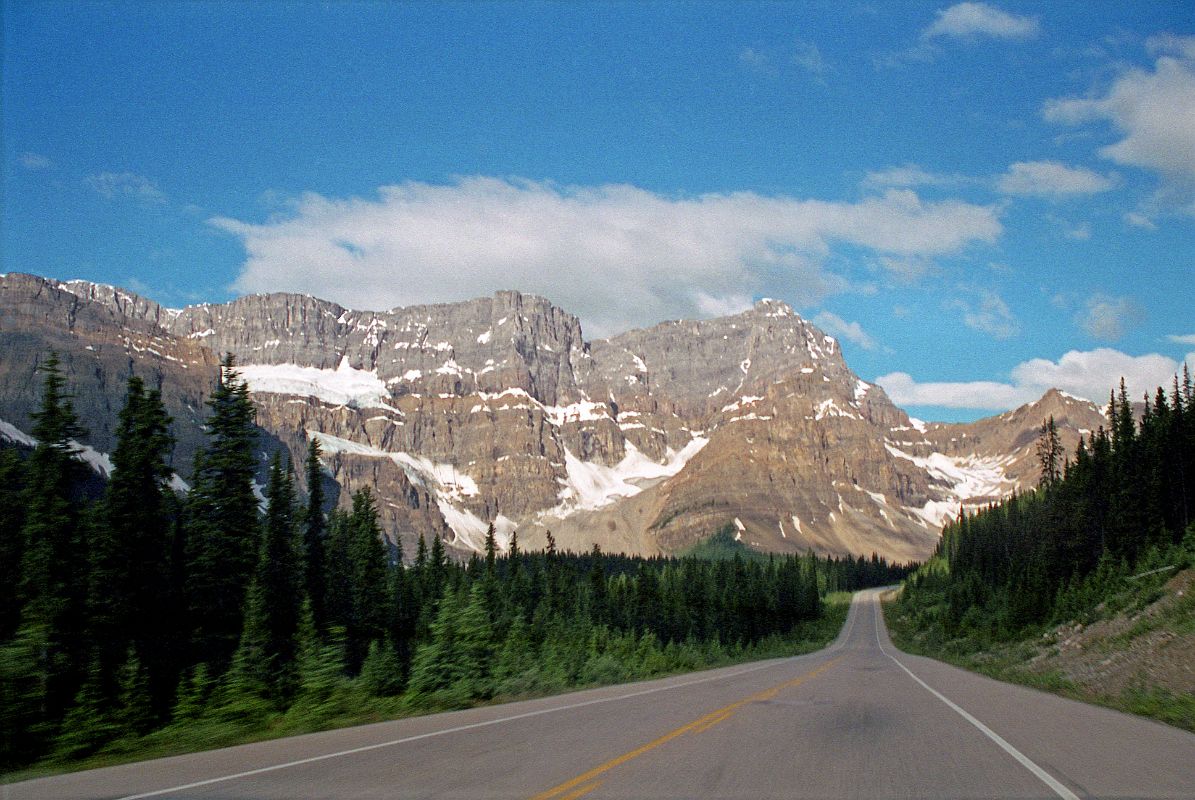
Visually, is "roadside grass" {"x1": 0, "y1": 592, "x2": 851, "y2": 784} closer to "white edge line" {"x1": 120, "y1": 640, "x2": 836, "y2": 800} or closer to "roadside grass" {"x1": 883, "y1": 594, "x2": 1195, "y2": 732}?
"white edge line" {"x1": 120, "y1": 640, "x2": 836, "y2": 800}

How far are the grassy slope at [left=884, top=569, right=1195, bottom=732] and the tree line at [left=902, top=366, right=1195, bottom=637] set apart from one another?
14.8 ft

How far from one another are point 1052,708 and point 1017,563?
306 ft

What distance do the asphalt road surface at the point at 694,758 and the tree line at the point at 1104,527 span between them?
35718mm

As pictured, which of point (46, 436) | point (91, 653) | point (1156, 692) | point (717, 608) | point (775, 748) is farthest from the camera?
point (717, 608)

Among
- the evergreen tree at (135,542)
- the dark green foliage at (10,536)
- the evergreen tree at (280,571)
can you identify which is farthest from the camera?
the evergreen tree at (280,571)

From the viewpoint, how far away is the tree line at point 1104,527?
60938 mm

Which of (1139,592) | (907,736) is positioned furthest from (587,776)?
(1139,592)

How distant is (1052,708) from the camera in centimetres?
1906

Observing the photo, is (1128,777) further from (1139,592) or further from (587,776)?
(1139,592)

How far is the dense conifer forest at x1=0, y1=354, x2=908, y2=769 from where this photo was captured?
15695mm

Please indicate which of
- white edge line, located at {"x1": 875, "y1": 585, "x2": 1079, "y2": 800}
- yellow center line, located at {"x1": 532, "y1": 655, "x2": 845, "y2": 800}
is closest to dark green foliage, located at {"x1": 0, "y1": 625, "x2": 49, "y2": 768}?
yellow center line, located at {"x1": 532, "y1": 655, "x2": 845, "y2": 800}

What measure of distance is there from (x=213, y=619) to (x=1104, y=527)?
220 feet

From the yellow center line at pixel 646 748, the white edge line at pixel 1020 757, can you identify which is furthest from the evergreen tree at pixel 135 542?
the white edge line at pixel 1020 757

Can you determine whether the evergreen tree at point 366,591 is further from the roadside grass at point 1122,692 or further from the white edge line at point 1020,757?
the white edge line at point 1020,757
